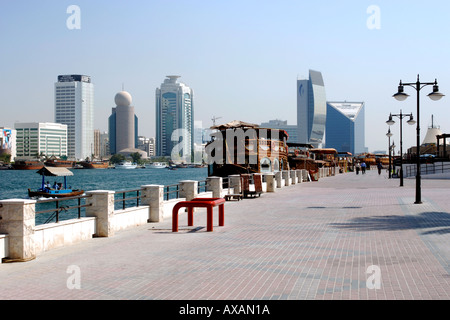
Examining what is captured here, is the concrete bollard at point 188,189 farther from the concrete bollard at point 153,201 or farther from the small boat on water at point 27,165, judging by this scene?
the small boat on water at point 27,165

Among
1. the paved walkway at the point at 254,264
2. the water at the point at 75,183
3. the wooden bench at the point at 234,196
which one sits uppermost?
the wooden bench at the point at 234,196

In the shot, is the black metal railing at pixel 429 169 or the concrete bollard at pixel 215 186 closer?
the concrete bollard at pixel 215 186

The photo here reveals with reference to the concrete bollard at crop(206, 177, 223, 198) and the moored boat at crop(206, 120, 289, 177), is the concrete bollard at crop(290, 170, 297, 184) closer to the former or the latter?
the moored boat at crop(206, 120, 289, 177)

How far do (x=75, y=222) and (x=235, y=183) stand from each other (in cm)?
1372

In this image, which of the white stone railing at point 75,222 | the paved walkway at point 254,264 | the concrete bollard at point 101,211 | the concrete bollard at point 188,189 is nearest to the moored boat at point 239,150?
the white stone railing at point 75,222

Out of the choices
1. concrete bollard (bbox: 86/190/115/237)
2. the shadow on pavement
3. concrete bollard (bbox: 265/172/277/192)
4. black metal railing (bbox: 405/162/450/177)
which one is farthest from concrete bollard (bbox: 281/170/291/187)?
concrete bollard (bbox: 86/190/115/237)

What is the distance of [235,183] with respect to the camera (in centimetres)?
2403

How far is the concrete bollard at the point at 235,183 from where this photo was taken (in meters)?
23.7

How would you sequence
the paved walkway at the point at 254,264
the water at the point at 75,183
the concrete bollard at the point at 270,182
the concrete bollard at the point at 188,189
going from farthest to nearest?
the water at the point at 75,183, the concrete bollard at the point at 270,182, the concrete bollard at the point at 188,189, the paved walkway at the point at 254,264

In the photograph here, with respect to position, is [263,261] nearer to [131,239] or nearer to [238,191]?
[131,239]

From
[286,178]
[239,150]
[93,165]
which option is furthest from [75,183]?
[93,165]

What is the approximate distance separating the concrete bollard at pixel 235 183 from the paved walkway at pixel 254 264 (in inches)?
389

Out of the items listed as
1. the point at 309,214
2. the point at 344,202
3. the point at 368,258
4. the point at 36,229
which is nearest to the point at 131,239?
the point at 36,229

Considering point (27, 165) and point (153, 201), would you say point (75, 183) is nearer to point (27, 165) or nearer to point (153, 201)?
point (153, 201)
